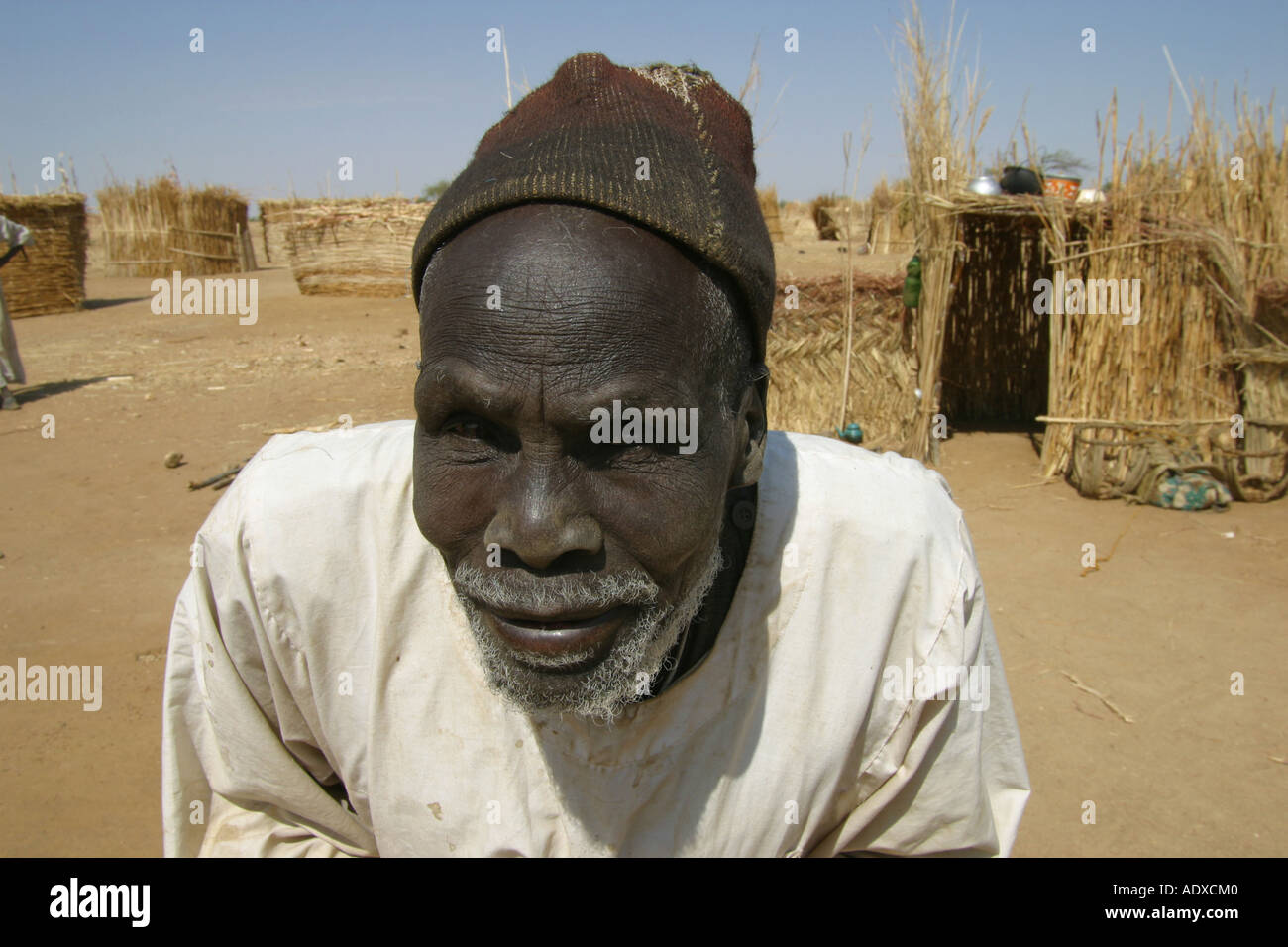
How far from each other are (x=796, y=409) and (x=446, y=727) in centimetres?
791

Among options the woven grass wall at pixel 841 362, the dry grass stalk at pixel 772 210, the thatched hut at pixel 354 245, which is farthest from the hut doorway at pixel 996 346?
the dry grass stalk at pixel 772 210

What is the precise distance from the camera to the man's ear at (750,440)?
165 cm

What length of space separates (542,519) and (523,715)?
1.75 ft

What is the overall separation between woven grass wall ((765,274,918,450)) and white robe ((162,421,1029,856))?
24.2 ft

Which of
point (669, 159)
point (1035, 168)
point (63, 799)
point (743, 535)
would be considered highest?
point (1035, 168)

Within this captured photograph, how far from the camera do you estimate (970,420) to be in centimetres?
1081

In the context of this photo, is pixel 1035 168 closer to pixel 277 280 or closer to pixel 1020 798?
pixel 1020 798

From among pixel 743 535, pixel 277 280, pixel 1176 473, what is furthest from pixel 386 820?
pixel 277 280

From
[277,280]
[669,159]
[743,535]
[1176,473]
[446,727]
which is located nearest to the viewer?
[669,159]

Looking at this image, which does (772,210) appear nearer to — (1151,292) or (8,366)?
(1151,292)

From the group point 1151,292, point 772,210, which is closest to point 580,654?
point 1151,292

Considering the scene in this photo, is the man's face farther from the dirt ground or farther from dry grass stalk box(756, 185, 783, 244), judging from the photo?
dry grass stalk box(756, 185, 783, 244)

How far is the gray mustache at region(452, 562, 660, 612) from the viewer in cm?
136

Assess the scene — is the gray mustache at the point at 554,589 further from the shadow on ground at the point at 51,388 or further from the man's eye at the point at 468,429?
the shadow on ground at the point at 51,388
